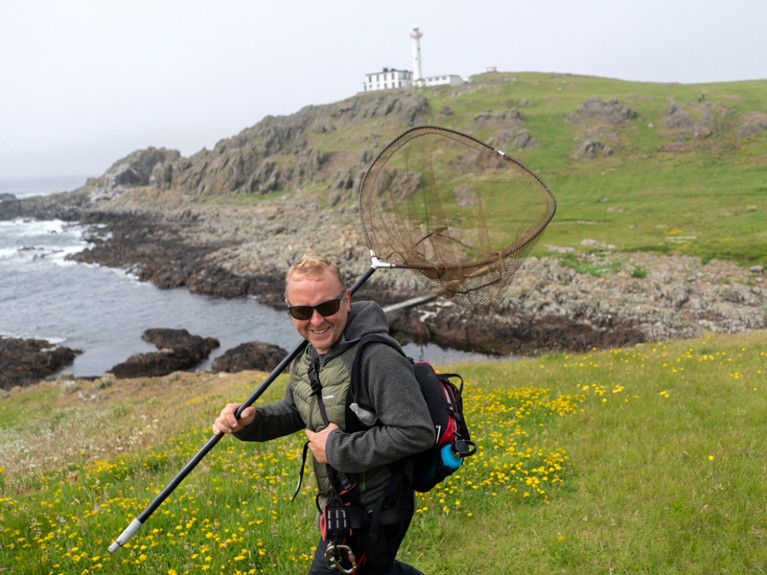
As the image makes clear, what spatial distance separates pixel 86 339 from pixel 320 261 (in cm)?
4084

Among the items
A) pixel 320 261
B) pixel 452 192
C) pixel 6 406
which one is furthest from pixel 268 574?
pixel 6 406

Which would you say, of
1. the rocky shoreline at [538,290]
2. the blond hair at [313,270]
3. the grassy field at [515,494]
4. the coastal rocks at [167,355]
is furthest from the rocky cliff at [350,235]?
the blond hair at [313,270]

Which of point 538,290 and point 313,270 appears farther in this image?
point 538,290

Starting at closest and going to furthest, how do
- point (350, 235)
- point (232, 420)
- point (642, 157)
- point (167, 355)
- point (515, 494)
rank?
point (232, 420), point (515, 494), point (167, 355), point (350, 235), point (642, 157)

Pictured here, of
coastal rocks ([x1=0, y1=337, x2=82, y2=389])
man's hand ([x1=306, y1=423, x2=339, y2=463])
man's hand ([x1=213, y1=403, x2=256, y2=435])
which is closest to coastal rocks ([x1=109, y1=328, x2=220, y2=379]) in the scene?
coastal rocks ([x1=0, y1=337, x2=82, y2=389])

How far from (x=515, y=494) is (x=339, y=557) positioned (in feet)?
13.0

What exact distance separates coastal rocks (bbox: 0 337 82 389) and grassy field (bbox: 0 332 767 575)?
2293 cm

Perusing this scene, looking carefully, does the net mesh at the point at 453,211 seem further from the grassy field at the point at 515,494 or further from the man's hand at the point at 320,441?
the grassy field at the point at 515,494

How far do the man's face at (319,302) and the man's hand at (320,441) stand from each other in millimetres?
559

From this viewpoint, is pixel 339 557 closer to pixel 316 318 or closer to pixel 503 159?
pixel 316 318

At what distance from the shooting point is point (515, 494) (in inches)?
270

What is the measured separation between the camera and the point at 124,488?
309 inches

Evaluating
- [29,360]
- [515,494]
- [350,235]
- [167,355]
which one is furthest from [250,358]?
[350,235]

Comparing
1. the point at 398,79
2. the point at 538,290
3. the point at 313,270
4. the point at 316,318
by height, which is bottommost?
the point at 538,290
